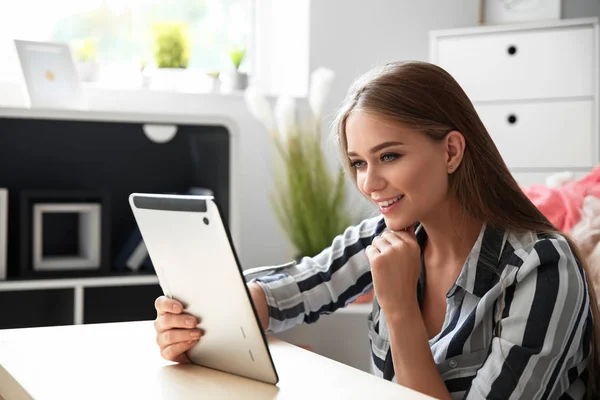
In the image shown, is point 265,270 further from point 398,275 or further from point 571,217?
point 571,217

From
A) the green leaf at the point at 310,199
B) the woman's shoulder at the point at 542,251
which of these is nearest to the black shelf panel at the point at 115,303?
the green leaf at the point at 310,199

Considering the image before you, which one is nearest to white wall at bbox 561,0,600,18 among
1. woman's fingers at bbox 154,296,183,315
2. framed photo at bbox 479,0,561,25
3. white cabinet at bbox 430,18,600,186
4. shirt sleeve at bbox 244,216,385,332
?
framed photo at bbox 479,0,561,25

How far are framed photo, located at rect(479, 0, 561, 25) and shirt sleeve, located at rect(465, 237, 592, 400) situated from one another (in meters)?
2.18

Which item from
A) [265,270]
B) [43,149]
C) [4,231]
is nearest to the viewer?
[265,270]

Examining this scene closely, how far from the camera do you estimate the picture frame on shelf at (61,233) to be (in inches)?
98.8

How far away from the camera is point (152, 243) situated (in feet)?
3.85

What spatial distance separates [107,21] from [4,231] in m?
1.11

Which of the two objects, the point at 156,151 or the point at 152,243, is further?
the point at 156,151

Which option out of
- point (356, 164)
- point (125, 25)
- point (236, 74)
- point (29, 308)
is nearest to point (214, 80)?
point (236, 74)

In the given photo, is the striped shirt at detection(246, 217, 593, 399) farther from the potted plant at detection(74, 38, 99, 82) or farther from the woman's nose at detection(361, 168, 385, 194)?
the potted plant at detection(74, 38, 99, 82)

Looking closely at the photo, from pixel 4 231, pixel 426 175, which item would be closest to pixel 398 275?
pixel 426 175

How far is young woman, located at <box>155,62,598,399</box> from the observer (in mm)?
1173

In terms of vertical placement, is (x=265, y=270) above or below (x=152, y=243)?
below

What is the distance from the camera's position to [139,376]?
1076mm
